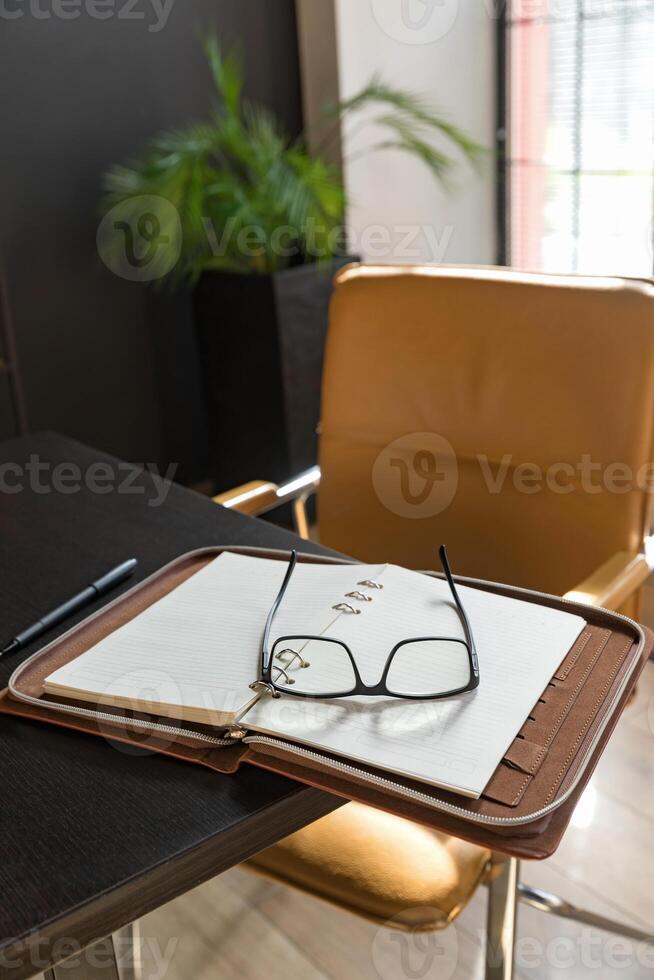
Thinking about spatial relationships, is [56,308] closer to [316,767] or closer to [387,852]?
[387,852]

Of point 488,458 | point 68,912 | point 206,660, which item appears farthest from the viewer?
point 488,458

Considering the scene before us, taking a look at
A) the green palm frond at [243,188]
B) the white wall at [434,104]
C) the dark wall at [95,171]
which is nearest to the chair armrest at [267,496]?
the green palm frond at [243,188]

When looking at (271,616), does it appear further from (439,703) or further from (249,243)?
(249,243)

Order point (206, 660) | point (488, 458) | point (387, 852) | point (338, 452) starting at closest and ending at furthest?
point (206, 660), point (387, 852), point (488, 458), point (338, 452)

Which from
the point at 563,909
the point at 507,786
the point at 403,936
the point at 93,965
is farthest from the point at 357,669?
the point at 403,936

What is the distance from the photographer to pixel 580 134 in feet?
9.32

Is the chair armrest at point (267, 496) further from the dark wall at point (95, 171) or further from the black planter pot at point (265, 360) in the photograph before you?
the dark wall at point (95, 171)

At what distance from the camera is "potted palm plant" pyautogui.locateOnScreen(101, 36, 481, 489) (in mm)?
2482

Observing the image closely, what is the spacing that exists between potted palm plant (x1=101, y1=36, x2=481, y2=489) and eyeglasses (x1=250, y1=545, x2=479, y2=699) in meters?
1.85

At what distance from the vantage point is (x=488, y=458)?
4.49 ft

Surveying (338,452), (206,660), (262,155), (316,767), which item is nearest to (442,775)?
(316,767)

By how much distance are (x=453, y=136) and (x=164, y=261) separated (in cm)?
83

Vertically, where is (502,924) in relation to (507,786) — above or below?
below

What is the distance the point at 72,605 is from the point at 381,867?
415 millimetres
